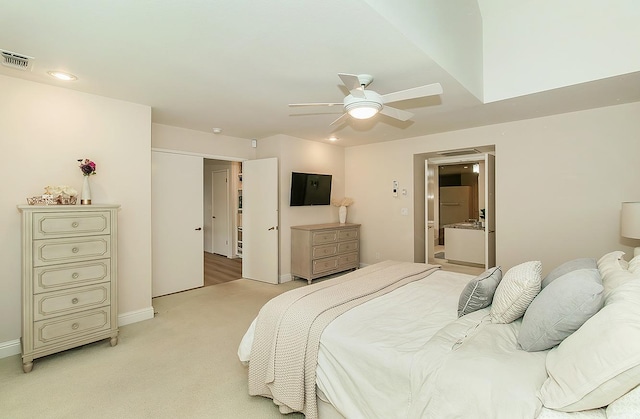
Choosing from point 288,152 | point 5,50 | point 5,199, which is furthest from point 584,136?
point 5,199

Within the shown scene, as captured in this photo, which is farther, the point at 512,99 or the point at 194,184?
the point at 194,184

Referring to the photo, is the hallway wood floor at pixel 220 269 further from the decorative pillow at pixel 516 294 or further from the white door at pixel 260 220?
the decorative pillow at pixel 516 294

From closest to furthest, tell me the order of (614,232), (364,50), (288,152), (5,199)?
(364,50) → (5,199) → (614,232) → (288,152)

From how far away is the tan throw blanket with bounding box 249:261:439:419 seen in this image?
5.78 feet

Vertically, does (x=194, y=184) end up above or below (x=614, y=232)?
above

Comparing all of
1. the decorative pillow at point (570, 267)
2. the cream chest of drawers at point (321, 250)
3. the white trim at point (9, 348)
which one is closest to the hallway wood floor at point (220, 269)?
the cream chest of drawers at point (321, 250)

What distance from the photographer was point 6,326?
2.73 meters

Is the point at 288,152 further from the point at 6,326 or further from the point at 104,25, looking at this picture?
the point at 6,326

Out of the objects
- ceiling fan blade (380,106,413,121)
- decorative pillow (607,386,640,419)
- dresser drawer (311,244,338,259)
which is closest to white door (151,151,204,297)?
dresser drawer (311,244,338,259)

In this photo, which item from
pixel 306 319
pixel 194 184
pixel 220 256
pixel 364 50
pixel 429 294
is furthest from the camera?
pixel 220 256

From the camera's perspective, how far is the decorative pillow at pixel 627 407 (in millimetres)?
983

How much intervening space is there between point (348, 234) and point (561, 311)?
4246 millimetres

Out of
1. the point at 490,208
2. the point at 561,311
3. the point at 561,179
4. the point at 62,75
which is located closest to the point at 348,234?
the point at 490,208

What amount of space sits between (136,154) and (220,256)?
4264 mm
